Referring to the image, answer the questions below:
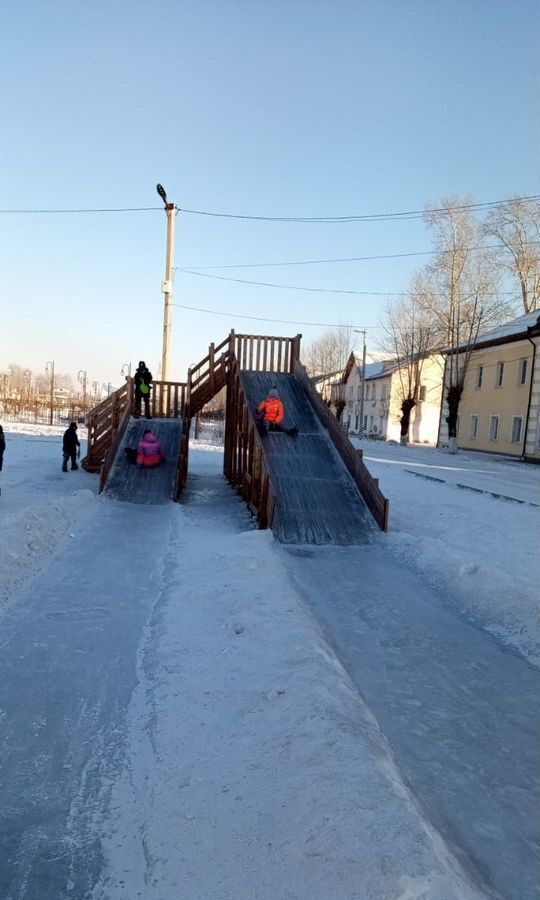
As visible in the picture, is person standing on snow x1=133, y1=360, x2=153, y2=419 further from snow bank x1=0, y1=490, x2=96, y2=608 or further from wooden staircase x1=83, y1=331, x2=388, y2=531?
snow bank x1=0, y1=490, x2=96, y2=608

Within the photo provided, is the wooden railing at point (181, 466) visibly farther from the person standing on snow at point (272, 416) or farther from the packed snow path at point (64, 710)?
the packed snow path at point (64, 710)

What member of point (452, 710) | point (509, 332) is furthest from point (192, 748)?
point (509, 332)

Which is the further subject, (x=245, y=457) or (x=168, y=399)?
(x=168, y=399)

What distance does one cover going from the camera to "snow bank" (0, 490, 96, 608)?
5.99m

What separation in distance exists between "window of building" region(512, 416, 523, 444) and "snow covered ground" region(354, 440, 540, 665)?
989 centimetres

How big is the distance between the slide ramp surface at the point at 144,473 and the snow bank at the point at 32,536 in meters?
1.44

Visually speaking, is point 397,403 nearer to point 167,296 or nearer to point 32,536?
point 167,296

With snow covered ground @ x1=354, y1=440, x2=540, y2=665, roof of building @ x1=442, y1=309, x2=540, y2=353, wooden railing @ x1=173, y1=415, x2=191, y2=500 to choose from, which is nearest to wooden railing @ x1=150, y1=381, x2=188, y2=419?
wooden railing @ x1=173, y1=415, x2=191, y2=500

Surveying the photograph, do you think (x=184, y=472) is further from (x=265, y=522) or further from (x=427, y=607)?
(x=427, y=607)

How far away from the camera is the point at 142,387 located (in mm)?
15102

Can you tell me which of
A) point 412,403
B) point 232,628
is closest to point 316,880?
point 232,628

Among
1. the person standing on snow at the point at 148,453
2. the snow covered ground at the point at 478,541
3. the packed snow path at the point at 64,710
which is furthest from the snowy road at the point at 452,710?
the person standing on snow at the point at 148,453

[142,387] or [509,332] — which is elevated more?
[509,332]

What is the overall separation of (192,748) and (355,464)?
26.2ft
